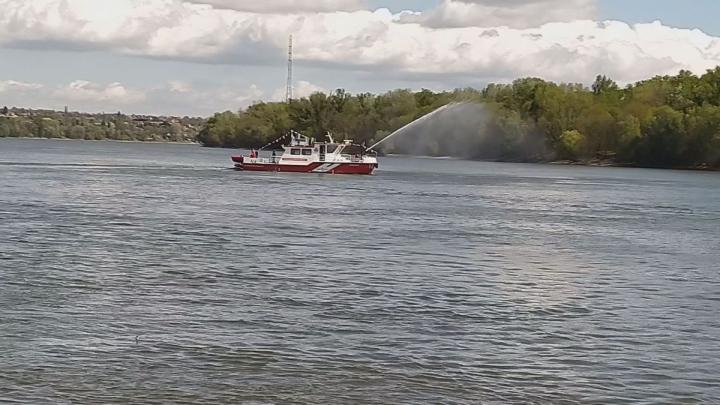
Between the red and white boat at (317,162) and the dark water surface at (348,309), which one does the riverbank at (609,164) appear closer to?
the red and white boat at (317,162)

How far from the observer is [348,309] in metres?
26.0

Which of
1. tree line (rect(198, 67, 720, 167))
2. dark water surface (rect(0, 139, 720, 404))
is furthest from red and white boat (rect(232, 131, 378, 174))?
tree line (rect(198, 67, 720, 167))

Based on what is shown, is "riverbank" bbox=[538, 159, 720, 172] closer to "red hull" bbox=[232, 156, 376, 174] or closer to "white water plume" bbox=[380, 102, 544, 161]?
"white water plume" bbox=[380, 102, 544, 161]

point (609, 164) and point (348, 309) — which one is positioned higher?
point (348, 309)

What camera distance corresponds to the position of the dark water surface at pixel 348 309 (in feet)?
62.3

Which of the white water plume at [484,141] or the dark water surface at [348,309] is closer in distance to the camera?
the dark water surface at [348,309]

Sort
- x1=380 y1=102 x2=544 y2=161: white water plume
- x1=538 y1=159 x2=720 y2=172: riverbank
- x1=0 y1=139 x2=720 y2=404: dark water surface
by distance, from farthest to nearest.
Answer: x1=380 y1=102 x2=544 y2=161: white water plume < x1=538 y1=159 x2=720 y2=172: riverbank < x1=0 y1=139 x2=720 y2=404: dark water surface

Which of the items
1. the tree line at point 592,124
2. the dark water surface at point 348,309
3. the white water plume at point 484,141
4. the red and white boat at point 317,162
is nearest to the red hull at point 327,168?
the red and white boat at point 317,162

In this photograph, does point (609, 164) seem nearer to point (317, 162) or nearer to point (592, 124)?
point (592, 124)

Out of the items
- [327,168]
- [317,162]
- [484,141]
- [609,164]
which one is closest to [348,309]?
[317,162]

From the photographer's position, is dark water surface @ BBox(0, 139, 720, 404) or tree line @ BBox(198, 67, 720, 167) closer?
dark water surface @ BBox(0, 139, 720, 404)

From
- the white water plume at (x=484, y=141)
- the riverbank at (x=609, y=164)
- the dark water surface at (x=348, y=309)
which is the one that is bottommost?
the riverbank at (x=609, y=164)

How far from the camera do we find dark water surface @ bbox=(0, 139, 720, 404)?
19000 millimetres

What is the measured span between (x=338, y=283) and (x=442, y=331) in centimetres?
708
